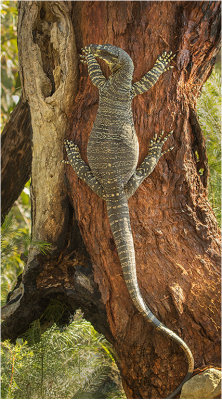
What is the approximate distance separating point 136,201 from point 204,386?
115cm

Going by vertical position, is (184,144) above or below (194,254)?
above

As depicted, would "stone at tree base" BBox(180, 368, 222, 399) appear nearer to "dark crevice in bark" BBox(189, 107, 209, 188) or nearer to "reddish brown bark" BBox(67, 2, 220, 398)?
"reddish brown bark" BBox(67, 2, 220, 398)

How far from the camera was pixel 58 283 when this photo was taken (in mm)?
2873

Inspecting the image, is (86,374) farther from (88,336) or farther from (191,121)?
(191,121)

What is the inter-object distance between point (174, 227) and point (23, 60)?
5.36 feet

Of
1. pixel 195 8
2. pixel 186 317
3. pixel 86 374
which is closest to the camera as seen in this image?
pixel 186 317

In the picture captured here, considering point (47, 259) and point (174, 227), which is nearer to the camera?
point (174, 227)

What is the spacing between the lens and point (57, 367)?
298 centimetres

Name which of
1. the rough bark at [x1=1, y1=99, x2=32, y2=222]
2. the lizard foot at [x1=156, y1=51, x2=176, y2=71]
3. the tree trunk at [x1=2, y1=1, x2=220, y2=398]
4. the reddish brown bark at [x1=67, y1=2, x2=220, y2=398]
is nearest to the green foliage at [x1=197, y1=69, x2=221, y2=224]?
the tree trunk at [x1=2, y1=1, x2=220, y2=398]

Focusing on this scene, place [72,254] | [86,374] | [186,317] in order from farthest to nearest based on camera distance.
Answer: [86,374] → [72,254] → [186,317]

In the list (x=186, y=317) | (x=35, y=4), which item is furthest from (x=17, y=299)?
(x=35, y=4)

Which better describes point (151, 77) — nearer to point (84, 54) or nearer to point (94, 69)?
point (94, 69)

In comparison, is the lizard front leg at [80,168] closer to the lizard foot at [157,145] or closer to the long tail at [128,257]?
the long tail at [128,257]

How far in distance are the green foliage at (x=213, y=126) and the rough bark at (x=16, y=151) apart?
1.54 metres
